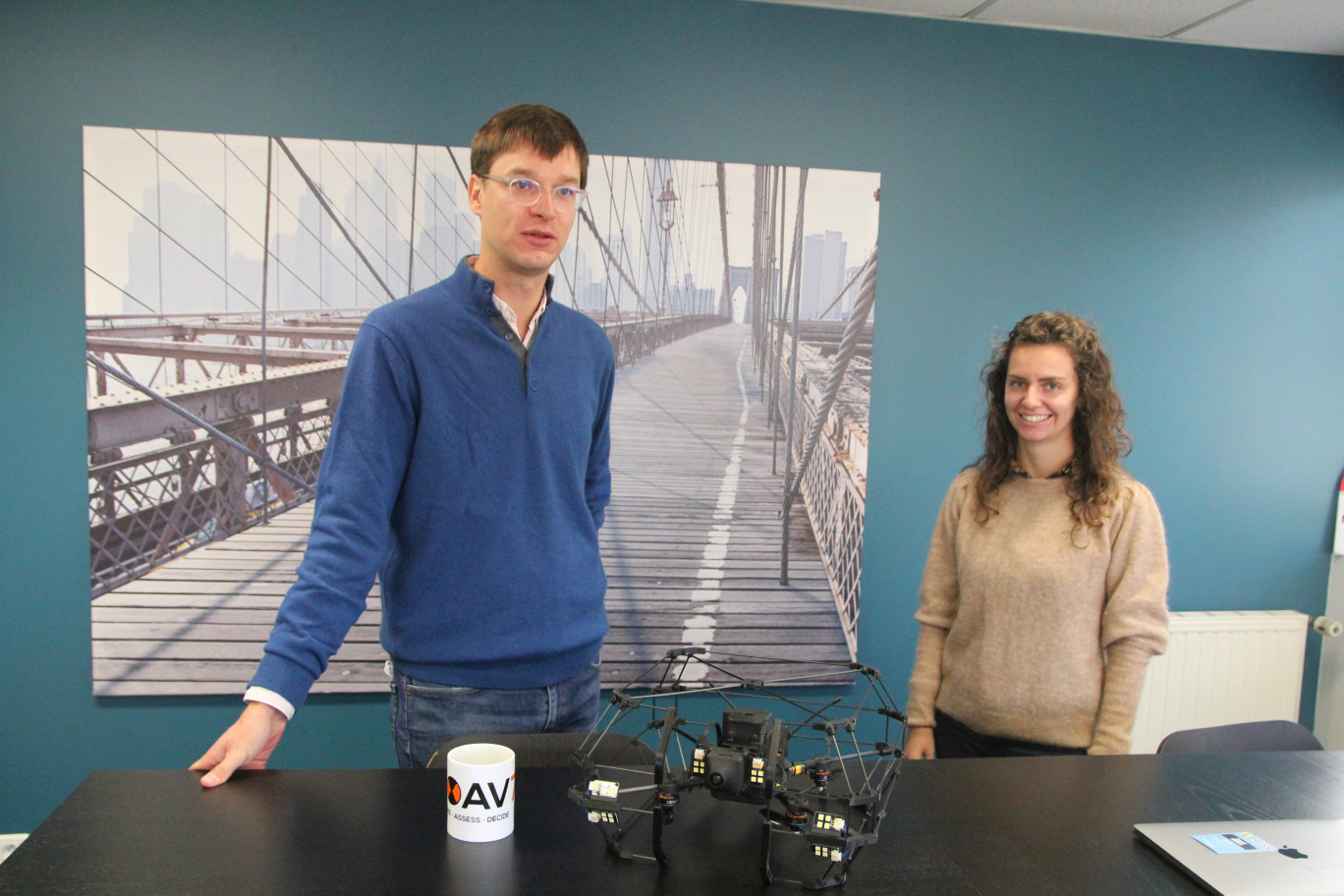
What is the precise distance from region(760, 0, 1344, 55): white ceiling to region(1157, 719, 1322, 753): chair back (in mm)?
1858

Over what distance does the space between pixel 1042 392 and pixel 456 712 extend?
3.80 ft

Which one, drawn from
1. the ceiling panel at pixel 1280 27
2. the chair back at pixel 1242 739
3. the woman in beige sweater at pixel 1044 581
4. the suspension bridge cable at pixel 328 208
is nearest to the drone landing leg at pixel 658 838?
the woman in beige sweater at pixel 1044 581

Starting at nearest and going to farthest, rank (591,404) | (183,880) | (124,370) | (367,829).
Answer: (183,880), (367,829), (591,404), (124,370)

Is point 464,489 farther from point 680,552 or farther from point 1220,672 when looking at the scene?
point 1220,672

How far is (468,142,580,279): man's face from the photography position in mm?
1336

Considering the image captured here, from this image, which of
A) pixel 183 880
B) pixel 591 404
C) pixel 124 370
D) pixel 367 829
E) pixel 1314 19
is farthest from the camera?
pixel 1314 19

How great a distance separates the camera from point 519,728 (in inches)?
56.2

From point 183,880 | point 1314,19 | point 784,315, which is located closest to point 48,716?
point 183,880

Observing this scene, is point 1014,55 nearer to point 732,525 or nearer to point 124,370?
point 732,525

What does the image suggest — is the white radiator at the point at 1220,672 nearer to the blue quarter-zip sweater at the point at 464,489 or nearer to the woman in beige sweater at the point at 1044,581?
the woman in beige sweater at the point at 1044,581

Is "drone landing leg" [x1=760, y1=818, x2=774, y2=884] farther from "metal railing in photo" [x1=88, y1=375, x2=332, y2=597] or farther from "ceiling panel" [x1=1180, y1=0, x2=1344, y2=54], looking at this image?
"ceiling panel" [x1=1180, y1=0, x2=1344, y2=54]

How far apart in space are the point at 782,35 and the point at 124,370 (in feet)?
6.52

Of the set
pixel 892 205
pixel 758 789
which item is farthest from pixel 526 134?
pixel 892 205

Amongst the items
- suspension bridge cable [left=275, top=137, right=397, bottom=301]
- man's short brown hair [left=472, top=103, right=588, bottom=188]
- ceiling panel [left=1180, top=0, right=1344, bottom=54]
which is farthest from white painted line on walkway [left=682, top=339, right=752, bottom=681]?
ceiling panel [left=1180, top=0, right=1344, bottom=54]
